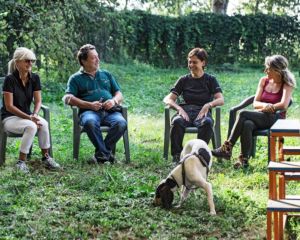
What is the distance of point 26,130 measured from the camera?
234 inches

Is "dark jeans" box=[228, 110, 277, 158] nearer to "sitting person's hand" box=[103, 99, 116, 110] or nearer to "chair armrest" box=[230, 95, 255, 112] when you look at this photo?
"chair armrest" box=[230, 95, 255, 112]

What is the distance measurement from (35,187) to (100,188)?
22.6 inches

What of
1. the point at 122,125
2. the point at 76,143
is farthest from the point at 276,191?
the point at 76,143

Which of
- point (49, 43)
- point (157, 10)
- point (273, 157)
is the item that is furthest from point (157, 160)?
point (157, 10)

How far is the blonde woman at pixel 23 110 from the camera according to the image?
597cm

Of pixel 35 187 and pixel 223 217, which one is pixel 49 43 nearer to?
pixel 35 187

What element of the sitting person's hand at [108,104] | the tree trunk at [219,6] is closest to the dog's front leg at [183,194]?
the sitting person's hand at [108,104]

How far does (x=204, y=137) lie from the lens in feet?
20.6

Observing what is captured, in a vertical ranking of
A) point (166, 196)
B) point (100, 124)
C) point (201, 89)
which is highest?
point (201, 89)

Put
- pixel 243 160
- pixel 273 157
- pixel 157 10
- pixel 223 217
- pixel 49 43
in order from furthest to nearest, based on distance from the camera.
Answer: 1. pixel 157 10
2. pixel 49 43
3. pixel 243 160
4. pixel 223 217
5. pixel 273 157

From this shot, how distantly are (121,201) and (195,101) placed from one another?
213 cm

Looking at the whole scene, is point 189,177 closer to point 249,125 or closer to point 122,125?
point 249,125

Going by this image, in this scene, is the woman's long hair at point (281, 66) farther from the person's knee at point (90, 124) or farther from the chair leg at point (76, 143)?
the chair leg at point (76, 143)

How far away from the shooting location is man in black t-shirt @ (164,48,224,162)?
632 cm
